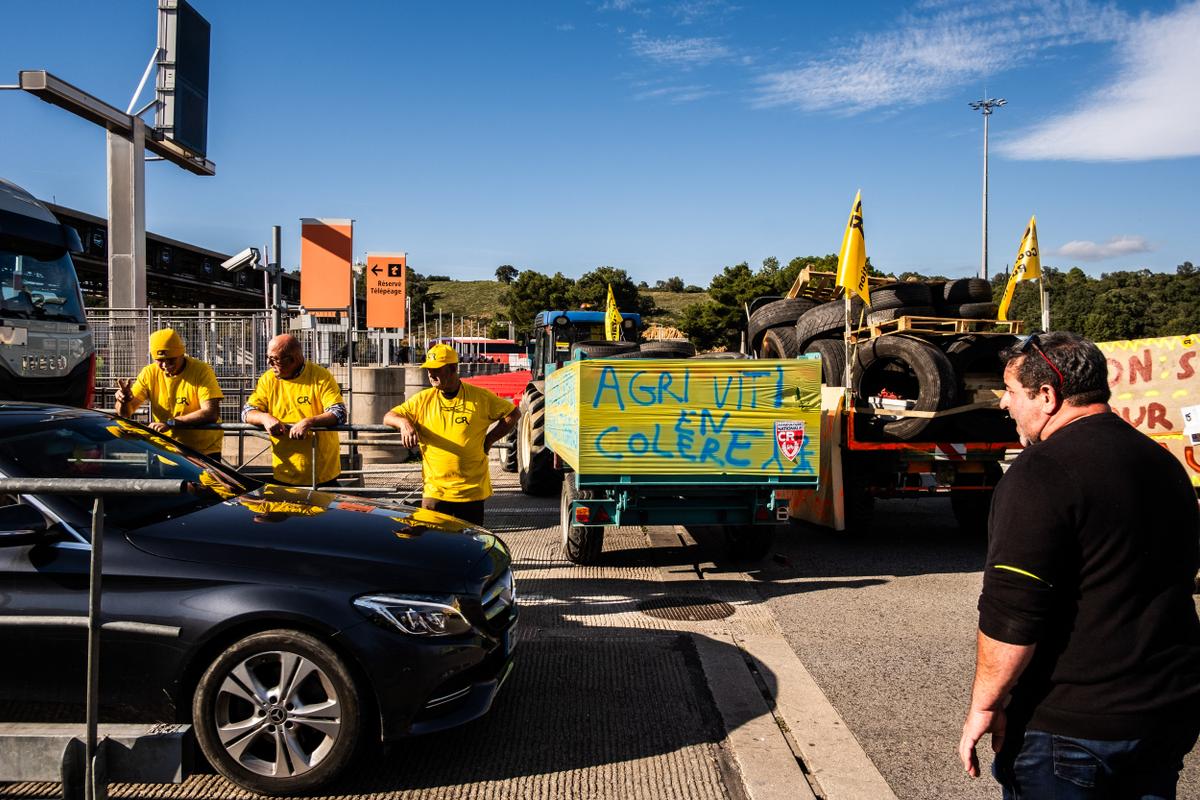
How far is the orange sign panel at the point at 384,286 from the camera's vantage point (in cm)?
1877

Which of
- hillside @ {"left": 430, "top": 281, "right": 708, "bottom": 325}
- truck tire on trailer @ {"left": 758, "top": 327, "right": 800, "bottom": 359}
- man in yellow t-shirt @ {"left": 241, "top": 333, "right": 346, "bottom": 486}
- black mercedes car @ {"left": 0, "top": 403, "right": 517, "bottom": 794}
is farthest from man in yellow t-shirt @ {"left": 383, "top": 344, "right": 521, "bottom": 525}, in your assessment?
hillside @ {"left": 430, "top": 281, "right": 708, "bottom": 325}

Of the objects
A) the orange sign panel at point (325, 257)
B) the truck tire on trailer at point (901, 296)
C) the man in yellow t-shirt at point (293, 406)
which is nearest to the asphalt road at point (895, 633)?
the truck tire on trailer at point (901, 296)

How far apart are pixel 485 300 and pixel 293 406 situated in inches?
4451

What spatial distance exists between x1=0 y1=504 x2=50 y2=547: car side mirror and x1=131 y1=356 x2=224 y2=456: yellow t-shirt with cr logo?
3183mm

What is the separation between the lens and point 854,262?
9.77m

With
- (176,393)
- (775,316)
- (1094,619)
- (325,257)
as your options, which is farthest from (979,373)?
(325,257)

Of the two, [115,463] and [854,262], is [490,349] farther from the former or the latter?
[115,463]

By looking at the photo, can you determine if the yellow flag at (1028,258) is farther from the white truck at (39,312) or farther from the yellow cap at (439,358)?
the white truck at (39,312)

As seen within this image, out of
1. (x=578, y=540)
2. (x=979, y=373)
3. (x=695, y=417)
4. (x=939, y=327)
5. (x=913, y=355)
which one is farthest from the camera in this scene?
(x=939, y=327)

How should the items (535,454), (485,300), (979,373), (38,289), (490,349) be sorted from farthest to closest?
(485,300), (490,349), (38,289), (535,454), (979,373)

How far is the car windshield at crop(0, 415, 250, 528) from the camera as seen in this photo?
3.87m

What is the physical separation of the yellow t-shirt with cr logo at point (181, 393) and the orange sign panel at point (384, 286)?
12.0m

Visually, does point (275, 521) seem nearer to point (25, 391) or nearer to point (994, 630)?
point (994, 630)

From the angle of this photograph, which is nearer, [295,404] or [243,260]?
[295,404]
